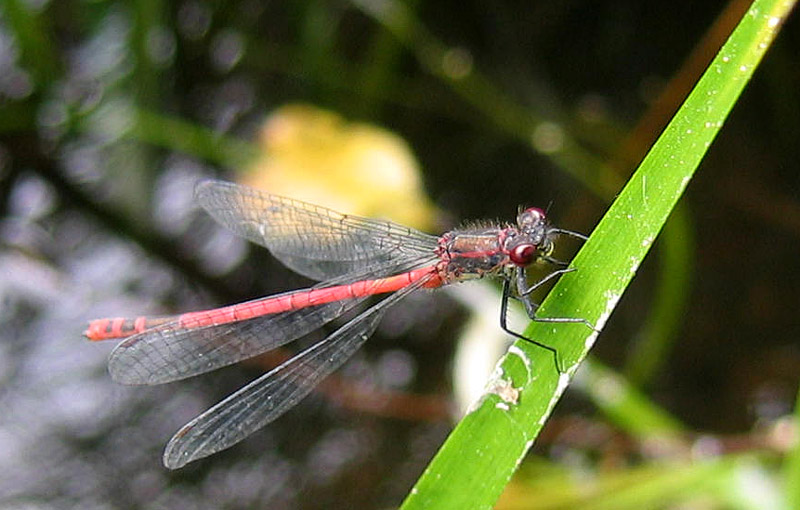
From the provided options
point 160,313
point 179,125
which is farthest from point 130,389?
point 179,125

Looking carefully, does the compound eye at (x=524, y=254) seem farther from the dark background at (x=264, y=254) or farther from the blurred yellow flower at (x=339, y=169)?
the dark background at (x=264, y=254)

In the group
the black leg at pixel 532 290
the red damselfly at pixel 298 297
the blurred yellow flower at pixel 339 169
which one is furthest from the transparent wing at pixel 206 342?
the blurred yellow flower at pixel 339 169

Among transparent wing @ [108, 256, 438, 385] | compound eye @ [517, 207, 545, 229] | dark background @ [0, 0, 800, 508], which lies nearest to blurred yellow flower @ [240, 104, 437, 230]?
dark background @ [0, 0, 800, 508]

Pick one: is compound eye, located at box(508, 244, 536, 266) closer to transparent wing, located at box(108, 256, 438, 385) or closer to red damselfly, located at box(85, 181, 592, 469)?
red damselfly, located at box(85, 181, 592, 469)

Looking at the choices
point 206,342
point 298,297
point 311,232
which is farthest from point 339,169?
point 206,342

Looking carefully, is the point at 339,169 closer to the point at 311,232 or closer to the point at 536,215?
the point at 311,232

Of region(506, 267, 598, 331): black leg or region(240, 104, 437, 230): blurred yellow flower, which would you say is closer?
region(506, 267, 598, 331): black leg
